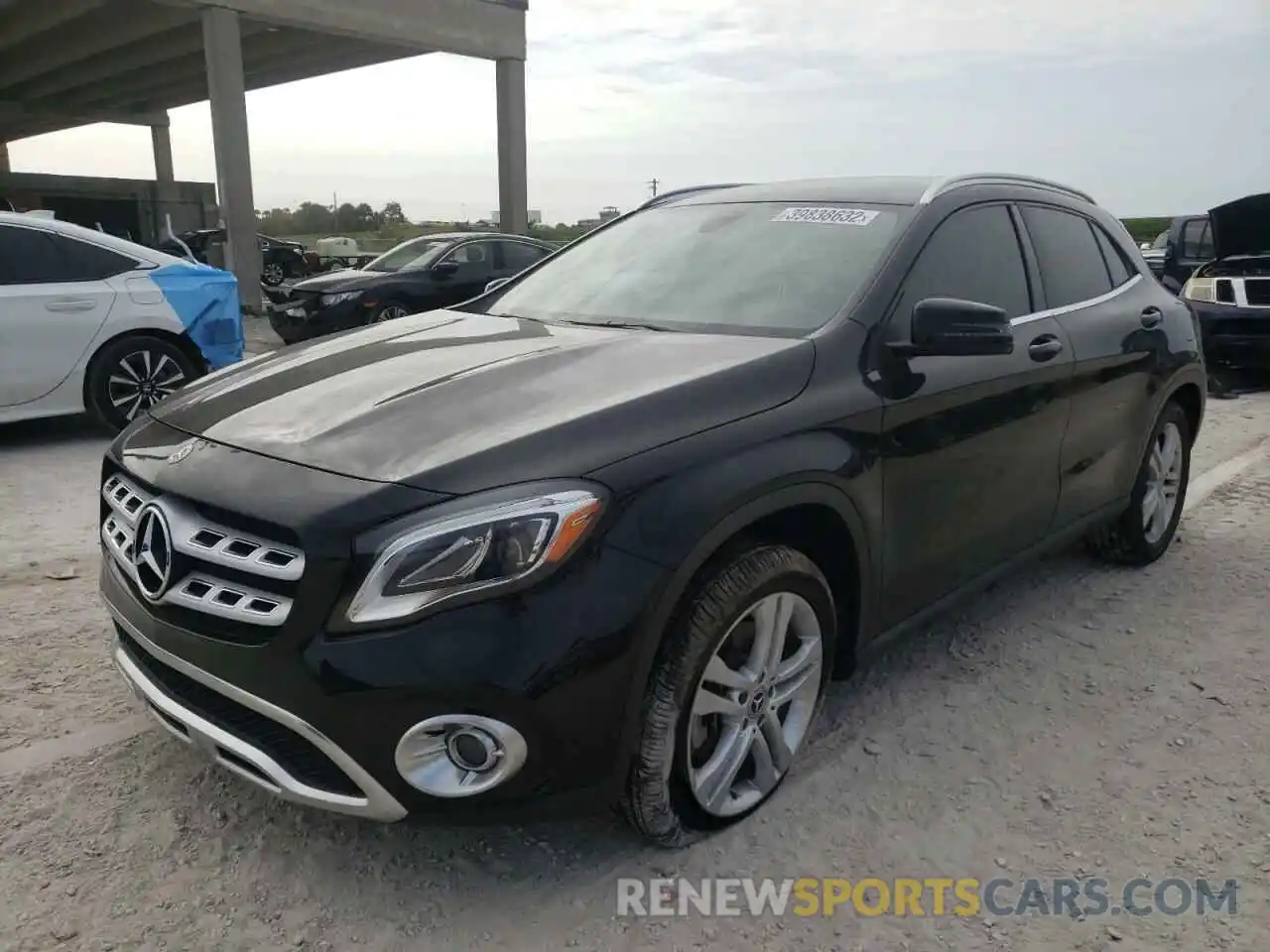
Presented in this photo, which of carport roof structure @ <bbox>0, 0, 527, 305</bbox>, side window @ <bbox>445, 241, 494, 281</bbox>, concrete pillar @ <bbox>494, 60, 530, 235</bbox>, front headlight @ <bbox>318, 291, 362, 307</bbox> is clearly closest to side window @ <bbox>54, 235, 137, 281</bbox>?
front headlight @ <bbox>318, 291, 362, 307</bbox>

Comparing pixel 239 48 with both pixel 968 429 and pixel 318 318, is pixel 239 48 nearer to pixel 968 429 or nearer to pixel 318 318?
pixel 318 318

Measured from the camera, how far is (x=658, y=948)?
85.0 inches

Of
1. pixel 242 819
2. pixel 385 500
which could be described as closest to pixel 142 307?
pixel 242 819

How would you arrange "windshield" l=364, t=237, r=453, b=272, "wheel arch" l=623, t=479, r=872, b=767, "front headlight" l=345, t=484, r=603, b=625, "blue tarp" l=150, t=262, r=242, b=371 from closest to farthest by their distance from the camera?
"front headlight" l=345, t=484, r=603, b=625
"wheel arch" l=623, t=479, r=872, b=767
"blue tarp" l=150, t=262, r=242, b=371
"windshield" l=364, t=237, r=453, b=272

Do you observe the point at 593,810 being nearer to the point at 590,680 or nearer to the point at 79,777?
the point at 590,680

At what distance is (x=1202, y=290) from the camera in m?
9.91

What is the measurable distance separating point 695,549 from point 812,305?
1045mm

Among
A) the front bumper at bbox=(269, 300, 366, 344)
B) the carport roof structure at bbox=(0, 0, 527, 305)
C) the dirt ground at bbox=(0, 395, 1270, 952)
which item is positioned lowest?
the dirt ground at bbox=(0, 395, 1270, 952)

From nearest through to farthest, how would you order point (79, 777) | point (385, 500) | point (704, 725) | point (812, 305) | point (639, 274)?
point (385, 500)
point (704, 725)
point (79, 777)
point (812, 305)
point (639, 274)

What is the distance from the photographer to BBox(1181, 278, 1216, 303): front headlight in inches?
385

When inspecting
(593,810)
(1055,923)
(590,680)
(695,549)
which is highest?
(695,549)

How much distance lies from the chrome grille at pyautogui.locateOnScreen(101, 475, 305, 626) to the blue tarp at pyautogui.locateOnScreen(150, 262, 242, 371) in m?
4.78

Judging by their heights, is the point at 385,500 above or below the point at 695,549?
above

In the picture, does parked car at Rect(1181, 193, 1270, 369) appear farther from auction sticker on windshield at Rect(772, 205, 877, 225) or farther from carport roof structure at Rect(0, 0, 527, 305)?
carport roof structure at Rect(0, 0, 527, 305)
